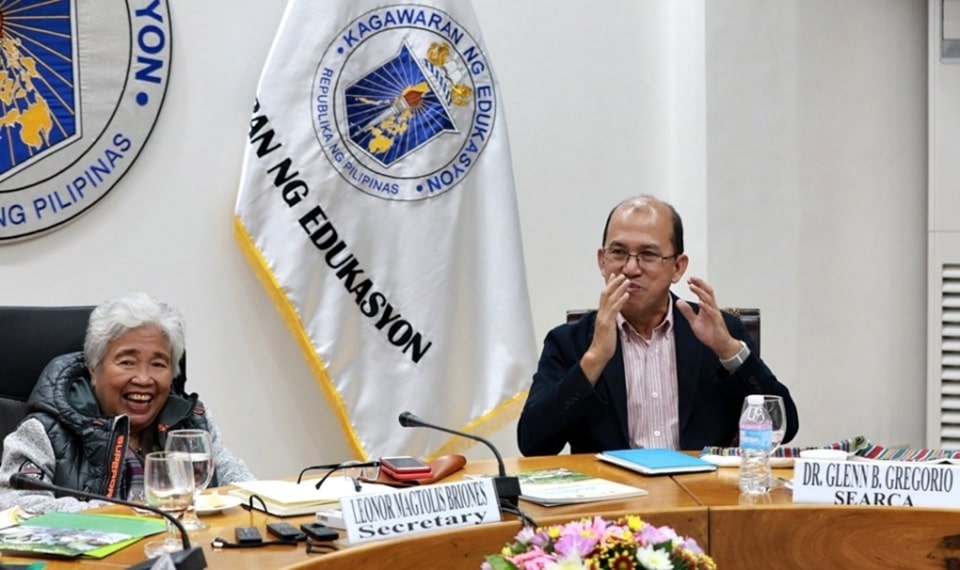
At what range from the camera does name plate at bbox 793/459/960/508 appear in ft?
6.79

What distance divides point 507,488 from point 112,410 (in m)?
1.06

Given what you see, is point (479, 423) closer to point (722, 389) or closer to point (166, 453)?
point (722, 389)

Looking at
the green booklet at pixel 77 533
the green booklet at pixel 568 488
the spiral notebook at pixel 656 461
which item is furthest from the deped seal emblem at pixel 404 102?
the green booklet at pixel 77 533

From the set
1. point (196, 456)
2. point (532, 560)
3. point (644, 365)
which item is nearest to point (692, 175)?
point (644, 365)

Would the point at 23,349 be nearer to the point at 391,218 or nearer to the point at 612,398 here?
the point at 391,218

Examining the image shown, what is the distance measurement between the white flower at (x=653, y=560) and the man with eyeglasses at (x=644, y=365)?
132cm

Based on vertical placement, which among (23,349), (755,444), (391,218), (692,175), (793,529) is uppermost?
(692,175)

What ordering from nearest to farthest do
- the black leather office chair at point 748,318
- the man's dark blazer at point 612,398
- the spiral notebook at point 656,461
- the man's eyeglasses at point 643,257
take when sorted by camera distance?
the spiral notebook at point 656,461 < the man's dark blazer at point 612,398 < the man's eyeglasses at point 643,257 < the black leather office chair at point 748,318

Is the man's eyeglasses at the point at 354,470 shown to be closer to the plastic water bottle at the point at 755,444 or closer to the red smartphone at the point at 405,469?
the red smartphone at the point at 405,469

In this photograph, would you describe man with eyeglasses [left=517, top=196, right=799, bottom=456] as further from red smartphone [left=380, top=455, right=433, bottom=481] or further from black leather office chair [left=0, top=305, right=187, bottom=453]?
black leather office chair [left=0, top=305, right=187, bottom=453]

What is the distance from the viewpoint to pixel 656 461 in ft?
8.04

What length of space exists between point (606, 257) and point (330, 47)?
43.1 inches

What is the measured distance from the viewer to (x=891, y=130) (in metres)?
4.11

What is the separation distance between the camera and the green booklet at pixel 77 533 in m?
1.78
